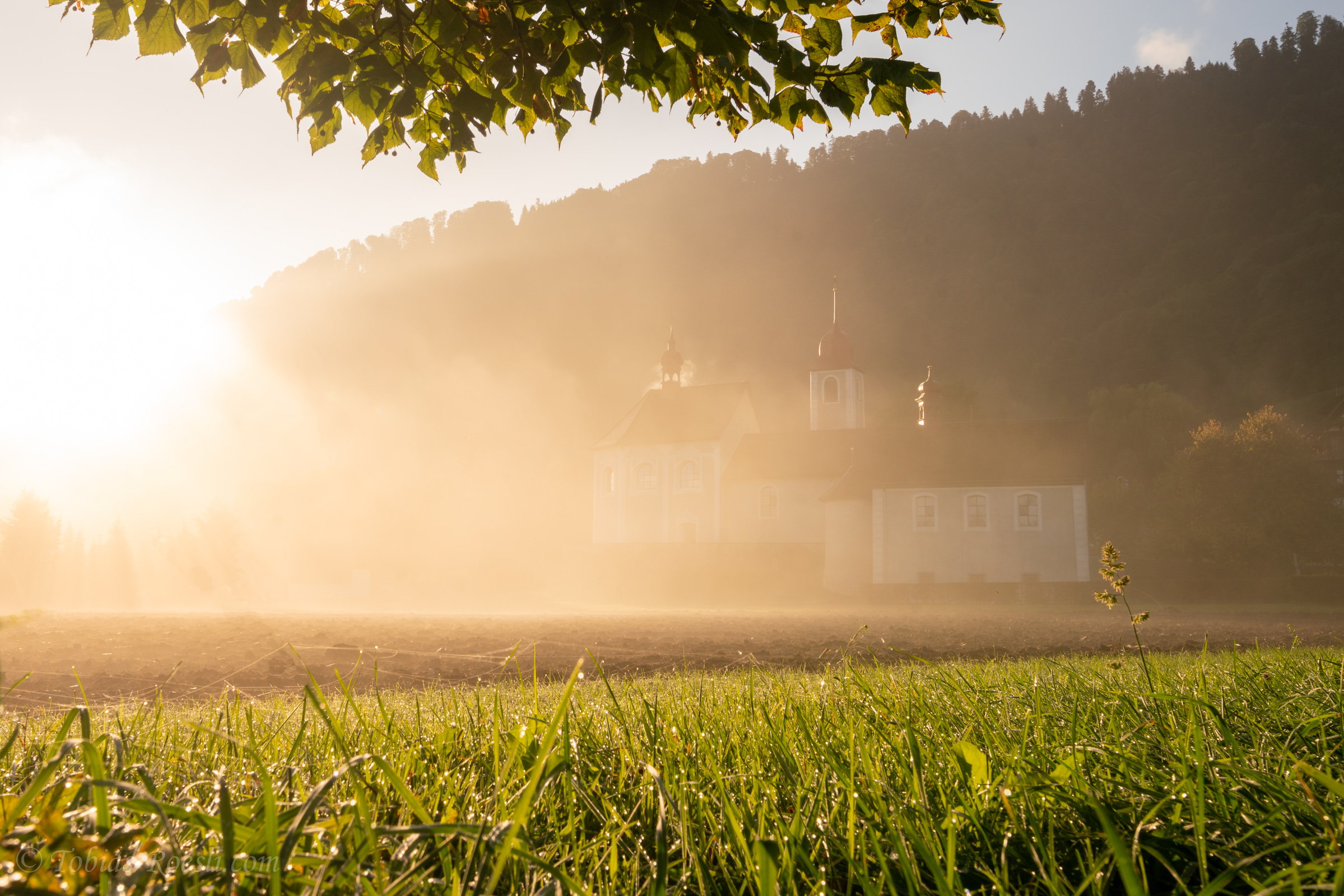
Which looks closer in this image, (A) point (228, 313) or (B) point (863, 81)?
(B) point (863, 81)

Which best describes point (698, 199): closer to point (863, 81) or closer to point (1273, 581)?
point (1273, 581)

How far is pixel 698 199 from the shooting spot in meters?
164

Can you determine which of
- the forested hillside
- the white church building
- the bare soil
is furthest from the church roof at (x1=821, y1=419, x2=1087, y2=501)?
the forested hillside

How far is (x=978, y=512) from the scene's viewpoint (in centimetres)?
3709

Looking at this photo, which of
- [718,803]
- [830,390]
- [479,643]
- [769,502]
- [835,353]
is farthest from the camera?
[835,353]

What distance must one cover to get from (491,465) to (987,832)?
71.5m

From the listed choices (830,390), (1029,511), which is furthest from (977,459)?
(830,390)

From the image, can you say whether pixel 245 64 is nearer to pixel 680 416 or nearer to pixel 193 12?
pixel 193 12

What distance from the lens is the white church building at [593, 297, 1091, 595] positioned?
36250mm

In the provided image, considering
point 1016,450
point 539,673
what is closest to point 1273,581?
point 1016,450

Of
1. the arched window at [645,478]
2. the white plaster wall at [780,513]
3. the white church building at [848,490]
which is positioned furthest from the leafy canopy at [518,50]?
the arched window at [645,478]

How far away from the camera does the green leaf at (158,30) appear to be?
3.24 metres

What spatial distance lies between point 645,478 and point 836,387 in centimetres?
1595
